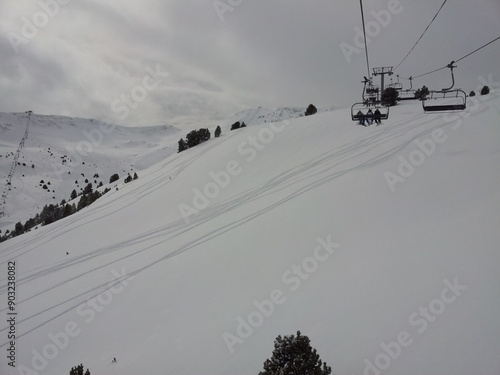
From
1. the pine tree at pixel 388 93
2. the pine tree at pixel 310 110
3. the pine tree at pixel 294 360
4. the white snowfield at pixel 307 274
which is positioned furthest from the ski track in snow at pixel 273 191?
the pine tree at pixel 310 110

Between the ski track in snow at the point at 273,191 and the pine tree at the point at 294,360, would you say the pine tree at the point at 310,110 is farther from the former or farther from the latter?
the pine tree at the point at 294,360

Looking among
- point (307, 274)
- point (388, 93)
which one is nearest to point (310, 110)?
point (388, 93)

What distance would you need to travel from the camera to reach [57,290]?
15438mm

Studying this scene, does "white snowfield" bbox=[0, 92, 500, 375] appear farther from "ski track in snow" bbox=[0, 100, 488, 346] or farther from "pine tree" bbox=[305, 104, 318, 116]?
"pine tree" bbox=[305, 104, 318, 116]

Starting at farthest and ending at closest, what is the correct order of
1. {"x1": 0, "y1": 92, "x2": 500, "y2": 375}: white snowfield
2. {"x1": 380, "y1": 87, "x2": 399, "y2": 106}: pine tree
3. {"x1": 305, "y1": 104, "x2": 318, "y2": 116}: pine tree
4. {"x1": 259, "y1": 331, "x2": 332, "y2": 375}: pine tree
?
{"x1": 305, "y1": 104, "x2": 318, "y2": 116}: pine tree < {"x1": 380, "y1": 87, "x2": 399, "y2": 106}: pine tree < {"x1": 0, "y1": 92, "x2": 500, "y2": 375}: white snowfield < {"x1": 259, "y1": 331, "x2": 332, "y2": 375}: pine tree

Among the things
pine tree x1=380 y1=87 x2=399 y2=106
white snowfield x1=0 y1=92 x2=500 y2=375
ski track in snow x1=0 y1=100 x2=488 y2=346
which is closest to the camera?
white snowfield x1=0 y1=92 x2=500 y2=375

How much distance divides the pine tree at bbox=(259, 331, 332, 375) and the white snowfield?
6.96ft

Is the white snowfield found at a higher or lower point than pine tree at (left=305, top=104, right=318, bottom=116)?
A: lower

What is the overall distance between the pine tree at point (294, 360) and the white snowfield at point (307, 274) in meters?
2.12

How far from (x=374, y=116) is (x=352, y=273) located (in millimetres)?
7360

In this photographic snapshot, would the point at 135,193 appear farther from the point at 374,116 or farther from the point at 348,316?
the point at 348,316

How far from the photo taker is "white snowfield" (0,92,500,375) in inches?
298

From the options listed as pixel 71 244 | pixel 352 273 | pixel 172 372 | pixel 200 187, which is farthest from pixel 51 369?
pixel 200 187

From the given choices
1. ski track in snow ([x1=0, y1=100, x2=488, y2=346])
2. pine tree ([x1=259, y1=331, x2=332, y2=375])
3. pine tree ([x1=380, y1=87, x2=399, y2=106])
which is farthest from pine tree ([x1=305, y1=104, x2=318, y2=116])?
pine tree ([x1=259, y1=331, x2=332, y2=375])
